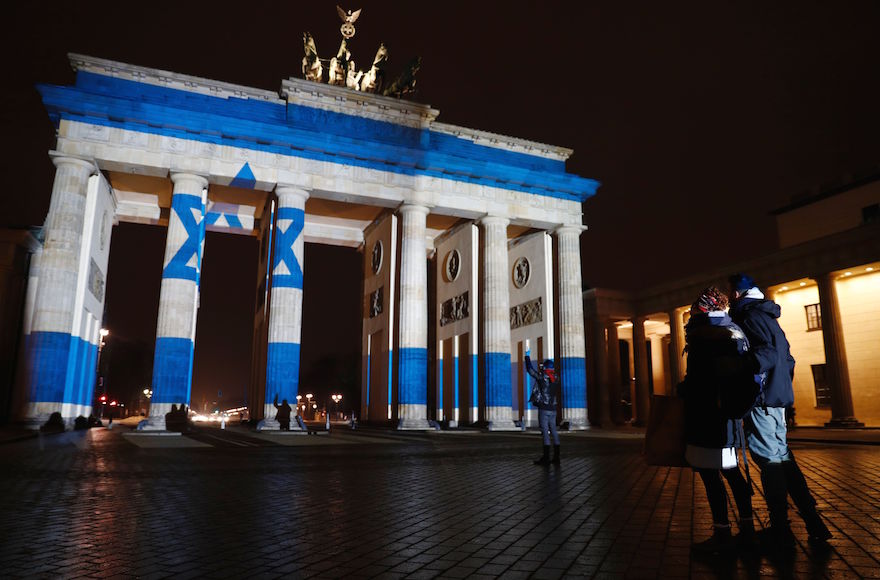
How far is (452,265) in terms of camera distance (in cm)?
3481

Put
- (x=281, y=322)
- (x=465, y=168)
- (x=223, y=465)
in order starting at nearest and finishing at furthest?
1. (x=223, y=465)
2. (x=281, y=322)
3. (x=465, y=168)

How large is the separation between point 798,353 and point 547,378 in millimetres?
29540

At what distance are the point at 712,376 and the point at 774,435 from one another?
72 cm

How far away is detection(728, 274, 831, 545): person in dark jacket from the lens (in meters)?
4.56

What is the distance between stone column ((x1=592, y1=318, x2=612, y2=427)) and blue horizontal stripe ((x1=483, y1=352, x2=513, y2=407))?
35.8 ft

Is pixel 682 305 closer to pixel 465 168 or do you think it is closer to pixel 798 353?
pixel 798 353

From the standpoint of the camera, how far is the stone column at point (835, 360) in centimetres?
2698

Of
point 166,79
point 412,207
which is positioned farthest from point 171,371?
point 412,207

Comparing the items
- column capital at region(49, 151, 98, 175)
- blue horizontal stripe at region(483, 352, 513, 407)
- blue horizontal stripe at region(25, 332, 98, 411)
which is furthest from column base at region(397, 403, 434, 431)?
column capital at region(49, 151, 98, 175)

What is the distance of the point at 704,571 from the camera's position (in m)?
3.86

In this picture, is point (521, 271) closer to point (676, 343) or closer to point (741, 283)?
point (676, 343)

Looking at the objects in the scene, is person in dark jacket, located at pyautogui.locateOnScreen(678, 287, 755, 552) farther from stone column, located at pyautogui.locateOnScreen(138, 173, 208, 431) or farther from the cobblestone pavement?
stone column, located at pyautogui.locateOnScreen(138, 173, 208, 431)

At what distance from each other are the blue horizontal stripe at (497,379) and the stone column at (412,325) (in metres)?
3.14

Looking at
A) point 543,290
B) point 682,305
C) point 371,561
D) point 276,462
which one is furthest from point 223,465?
point 682,305
